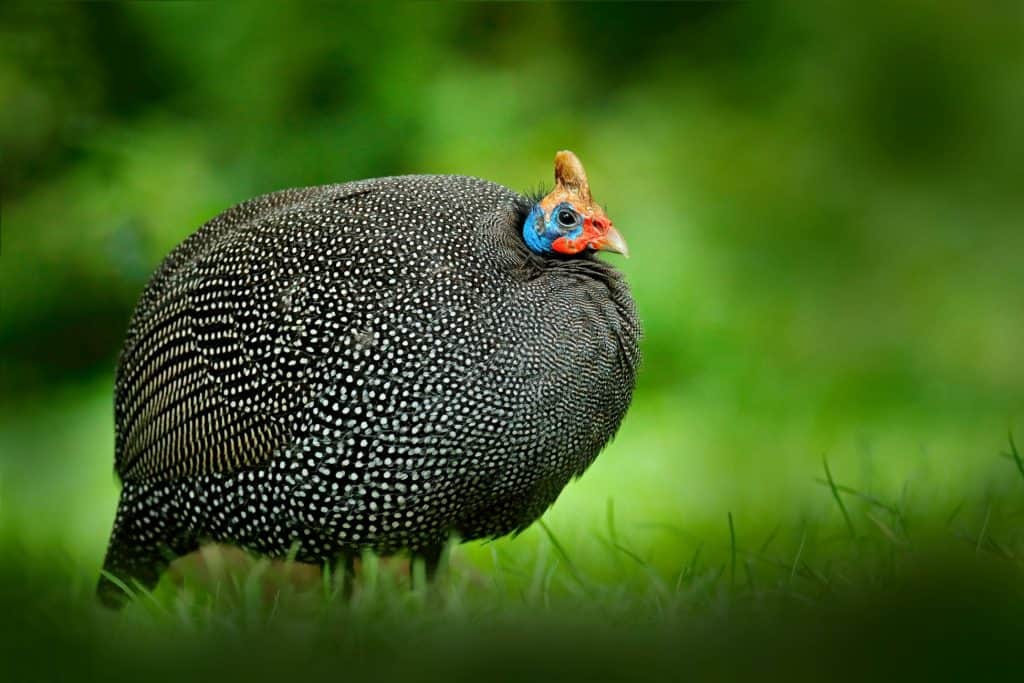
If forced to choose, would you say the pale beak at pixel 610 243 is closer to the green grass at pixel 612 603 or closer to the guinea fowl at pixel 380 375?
the guinea fowl at pixel 380 375

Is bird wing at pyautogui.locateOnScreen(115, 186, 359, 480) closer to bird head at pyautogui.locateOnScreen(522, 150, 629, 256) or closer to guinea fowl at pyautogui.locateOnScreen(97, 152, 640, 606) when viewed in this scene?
guinea fowl at pyautogui.locateOnScreen(97, 152, 640, 606)

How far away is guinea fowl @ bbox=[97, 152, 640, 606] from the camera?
289 cm

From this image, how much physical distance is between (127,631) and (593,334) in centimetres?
137

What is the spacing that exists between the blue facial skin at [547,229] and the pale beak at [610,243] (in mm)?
55

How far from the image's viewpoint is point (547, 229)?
3197mm

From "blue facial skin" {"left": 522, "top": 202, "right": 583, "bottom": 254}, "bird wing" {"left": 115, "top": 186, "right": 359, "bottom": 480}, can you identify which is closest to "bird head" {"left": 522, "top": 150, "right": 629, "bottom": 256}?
"blue facial skin" {"left": 522, "top": 202, "right": 583, "bottom": 254}

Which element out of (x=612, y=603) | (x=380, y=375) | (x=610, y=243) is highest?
(x=610, y=243)

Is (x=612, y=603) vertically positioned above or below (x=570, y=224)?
below

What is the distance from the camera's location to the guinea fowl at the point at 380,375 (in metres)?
2.89

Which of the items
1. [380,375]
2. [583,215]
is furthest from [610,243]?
[380,375]

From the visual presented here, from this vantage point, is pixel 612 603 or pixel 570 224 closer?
pixel 612 603

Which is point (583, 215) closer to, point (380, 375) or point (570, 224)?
point (570, 224)

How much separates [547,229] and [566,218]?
6 centimetres

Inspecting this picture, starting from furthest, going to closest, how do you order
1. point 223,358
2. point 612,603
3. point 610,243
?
point 610,243, point 223,358, point 612,603
